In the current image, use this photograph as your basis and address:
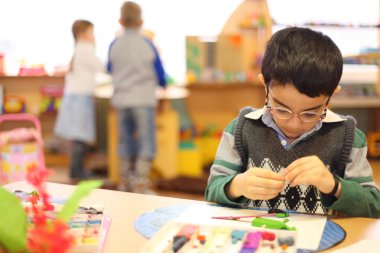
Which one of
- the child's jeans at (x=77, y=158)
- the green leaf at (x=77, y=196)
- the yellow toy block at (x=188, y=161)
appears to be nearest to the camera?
the green leaf at (x=77, y=196)

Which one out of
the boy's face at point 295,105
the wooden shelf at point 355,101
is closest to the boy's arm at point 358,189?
the boy's face at point 295,105

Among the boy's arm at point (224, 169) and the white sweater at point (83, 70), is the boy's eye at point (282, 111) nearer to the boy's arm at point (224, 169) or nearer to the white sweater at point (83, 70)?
→ the boy's arm at point (224, 169)

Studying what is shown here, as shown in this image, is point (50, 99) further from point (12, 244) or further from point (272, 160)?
point (12, 244)

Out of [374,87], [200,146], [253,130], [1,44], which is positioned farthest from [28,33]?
[253,130]

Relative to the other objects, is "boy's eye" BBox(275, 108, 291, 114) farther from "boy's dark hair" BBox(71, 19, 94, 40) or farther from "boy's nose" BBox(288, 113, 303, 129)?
"boy's dark hair" BBox(71, 19, 94, 40)

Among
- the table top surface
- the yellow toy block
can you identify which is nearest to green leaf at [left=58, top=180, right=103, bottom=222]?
the table top surface

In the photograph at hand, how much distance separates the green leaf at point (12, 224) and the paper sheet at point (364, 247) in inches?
19.0

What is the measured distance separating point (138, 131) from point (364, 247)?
269 centimetres

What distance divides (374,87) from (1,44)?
307 centimetres

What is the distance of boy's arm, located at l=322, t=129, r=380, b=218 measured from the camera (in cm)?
110

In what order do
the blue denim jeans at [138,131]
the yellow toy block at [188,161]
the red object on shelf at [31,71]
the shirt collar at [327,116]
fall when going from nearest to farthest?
the shirt collar at [327,116]
the blue denim jeans at [138,131]
the yellow toy block at [188,161]
the red object on shelf at [31,71]

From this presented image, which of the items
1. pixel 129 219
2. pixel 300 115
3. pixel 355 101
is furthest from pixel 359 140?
pixel 355 101

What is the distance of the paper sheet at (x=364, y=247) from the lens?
0.88m

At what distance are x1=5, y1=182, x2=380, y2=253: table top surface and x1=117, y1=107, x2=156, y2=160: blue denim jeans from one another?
6.93ft
